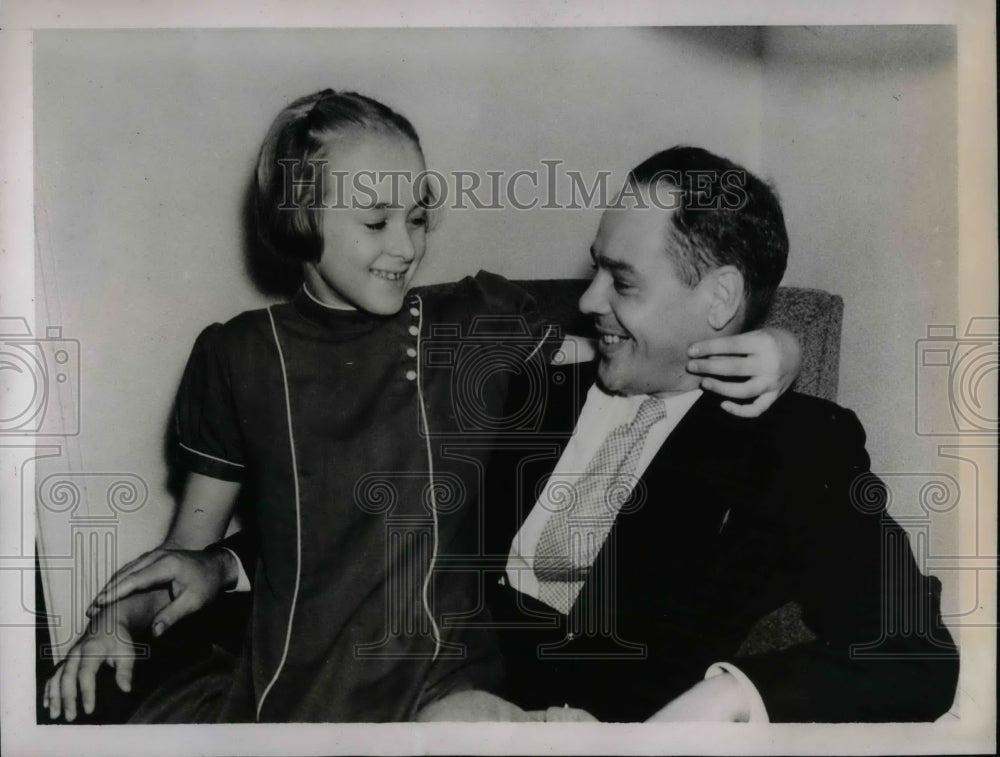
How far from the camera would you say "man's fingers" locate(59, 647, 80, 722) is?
117 cm

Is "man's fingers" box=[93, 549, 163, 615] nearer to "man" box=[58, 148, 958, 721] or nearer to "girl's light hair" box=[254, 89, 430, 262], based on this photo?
"man" box=[58, 148, 958, 721]

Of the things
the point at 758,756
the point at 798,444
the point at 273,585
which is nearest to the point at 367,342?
the point at 273,585

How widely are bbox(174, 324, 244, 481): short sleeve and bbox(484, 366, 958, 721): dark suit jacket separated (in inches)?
12.7

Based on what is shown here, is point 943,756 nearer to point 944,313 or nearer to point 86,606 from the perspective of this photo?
point 944,313

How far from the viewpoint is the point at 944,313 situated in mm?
1201

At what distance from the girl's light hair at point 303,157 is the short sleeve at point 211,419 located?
15cm

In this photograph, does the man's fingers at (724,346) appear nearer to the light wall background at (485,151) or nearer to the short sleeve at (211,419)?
the light wall background at (485,151)

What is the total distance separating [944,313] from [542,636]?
2.15ft

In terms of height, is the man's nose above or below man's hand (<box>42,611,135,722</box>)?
above

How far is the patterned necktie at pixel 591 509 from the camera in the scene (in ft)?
3.73

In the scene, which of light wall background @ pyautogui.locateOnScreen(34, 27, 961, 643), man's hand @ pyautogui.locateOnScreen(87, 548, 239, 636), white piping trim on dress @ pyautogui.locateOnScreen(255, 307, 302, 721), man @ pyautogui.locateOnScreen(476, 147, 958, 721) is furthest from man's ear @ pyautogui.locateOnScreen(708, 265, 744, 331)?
man's hand @ pyautogui.locateOnScreen(87, 548, 239, 636)

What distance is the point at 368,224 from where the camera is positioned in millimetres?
1144

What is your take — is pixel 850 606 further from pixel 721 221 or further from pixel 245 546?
pixel 245 546

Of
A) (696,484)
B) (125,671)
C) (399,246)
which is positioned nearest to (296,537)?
(125,671)
